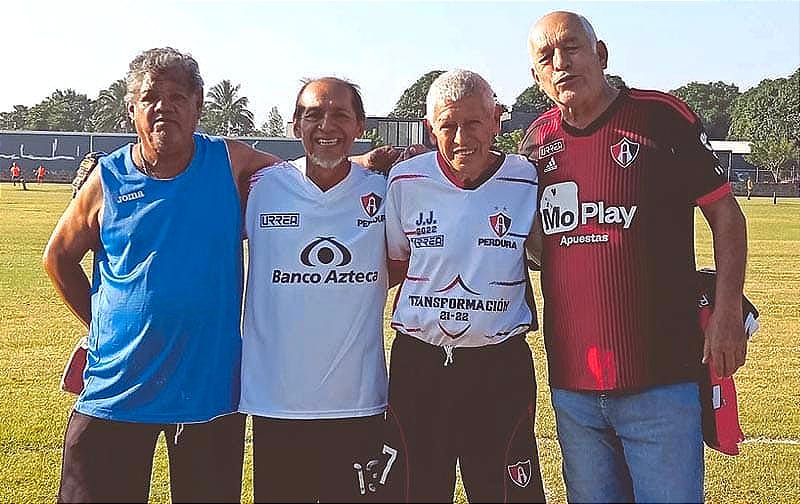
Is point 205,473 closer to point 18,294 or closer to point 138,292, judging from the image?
point 138,292

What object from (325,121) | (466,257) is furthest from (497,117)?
(325,121)

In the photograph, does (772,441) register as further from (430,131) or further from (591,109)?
(430,131)

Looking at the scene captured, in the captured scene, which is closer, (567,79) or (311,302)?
(567,79)

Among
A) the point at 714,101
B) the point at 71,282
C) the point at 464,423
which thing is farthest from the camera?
the point at 714,101

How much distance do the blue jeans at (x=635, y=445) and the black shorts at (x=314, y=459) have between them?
80 cm

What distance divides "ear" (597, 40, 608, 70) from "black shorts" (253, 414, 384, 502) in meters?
1.72

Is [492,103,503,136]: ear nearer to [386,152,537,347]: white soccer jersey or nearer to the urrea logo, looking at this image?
[386,152,537,347]: white soccer jersey

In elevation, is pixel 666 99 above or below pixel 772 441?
above

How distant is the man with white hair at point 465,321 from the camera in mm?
3725

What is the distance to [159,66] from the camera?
377cm

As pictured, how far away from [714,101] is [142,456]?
128087 mm

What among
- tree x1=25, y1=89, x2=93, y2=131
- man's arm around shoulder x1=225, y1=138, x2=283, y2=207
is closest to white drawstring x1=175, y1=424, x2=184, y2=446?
man's arm around shoulder x1=225, y1=138, x2=283, y2=207

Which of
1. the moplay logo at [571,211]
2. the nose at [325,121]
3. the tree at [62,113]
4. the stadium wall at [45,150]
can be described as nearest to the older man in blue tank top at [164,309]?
the nose at [325,121]

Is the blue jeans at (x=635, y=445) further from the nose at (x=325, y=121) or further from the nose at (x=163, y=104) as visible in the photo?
the nose at (x=163, y=104)
